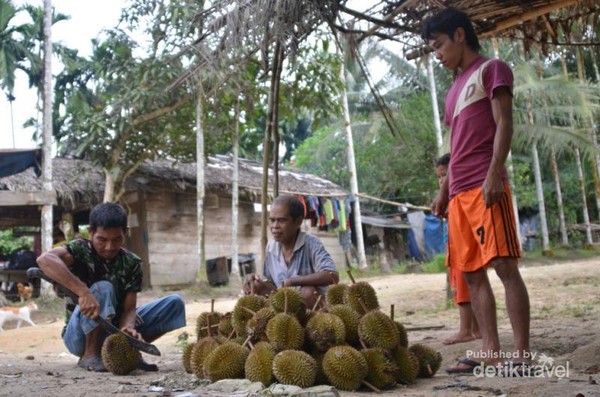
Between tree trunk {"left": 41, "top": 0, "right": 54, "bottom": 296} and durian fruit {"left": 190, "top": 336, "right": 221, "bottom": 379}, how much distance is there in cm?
874

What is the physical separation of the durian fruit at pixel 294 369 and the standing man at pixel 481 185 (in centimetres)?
90

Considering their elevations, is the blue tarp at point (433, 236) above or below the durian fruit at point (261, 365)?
above

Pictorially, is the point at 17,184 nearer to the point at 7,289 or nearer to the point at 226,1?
the point at 7,289

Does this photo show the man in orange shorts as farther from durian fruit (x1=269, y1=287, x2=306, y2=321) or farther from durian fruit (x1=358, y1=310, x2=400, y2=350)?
durian fruit (x1=269, y1=287, x2=306, y2=321)

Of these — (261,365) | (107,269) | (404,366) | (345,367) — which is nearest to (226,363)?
(261,365)

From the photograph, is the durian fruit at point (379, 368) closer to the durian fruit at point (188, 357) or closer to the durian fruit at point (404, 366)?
the durian fruit at point (404, 366)

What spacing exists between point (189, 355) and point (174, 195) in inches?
510

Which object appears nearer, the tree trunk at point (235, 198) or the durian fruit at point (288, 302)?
the durian fruit at point (288, 302)

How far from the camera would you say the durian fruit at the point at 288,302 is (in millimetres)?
2959

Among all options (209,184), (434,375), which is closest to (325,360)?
(434,375)

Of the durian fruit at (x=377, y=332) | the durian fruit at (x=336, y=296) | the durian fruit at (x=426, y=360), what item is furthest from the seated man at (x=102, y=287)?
the durian fruit at (x=426, y=360)

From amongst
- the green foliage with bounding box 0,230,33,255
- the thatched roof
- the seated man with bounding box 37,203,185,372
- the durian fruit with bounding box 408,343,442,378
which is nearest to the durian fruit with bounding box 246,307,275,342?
the durian fruit with bounding box 408,343,442,378

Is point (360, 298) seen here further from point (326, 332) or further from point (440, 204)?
point (440, 204)

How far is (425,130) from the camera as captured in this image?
73.2 ft
